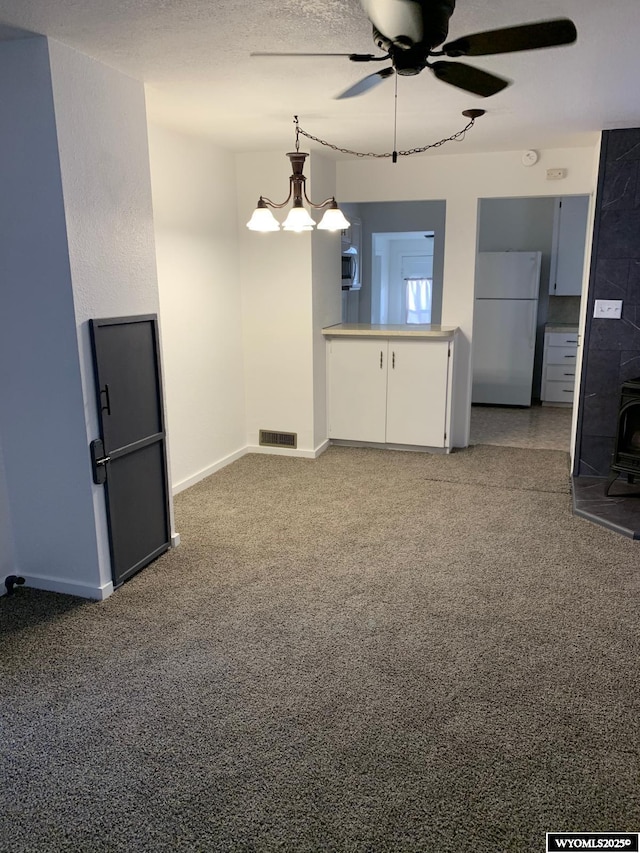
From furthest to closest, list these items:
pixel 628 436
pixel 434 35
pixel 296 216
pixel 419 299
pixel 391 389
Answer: pixel 419 299 < pixel 391 389 < pixel 628 436 < pixel 296 216 < pixel 434 35

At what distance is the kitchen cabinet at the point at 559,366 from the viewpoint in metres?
6.96

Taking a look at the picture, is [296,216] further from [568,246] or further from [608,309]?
[568,246]

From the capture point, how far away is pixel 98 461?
285 cm

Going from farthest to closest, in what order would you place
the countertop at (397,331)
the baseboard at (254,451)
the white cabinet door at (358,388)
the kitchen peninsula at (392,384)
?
the white cabinet door at (358,388)
the kitchen peninsula at (392,384)
the countertop at (397,331)
the baseboard at (254,451)

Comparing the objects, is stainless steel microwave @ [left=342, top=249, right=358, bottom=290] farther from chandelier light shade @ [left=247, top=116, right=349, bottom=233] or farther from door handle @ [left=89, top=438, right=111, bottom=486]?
door handle @ [left=89, top=438, right=111, bottom=486]

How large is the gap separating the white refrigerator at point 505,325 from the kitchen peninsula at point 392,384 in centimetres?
176

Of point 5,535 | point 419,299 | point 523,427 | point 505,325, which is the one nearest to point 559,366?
point 505,325

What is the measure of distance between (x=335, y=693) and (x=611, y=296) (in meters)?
3.39

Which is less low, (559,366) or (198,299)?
(198,299)

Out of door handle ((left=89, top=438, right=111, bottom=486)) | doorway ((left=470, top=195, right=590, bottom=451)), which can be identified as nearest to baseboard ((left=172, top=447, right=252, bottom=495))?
door handle ((left=89, top=438, right=111, bottom=486))

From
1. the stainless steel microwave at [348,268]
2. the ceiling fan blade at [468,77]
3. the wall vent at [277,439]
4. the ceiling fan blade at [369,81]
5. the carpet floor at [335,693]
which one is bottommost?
the carpet floor at [335,693]

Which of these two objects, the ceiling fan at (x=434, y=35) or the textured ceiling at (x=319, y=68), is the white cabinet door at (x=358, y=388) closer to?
the textured ceiling at (x=319, y=68)

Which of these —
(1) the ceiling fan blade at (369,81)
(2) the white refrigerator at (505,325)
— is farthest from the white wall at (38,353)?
(2) the white refrigerator at (505,325)

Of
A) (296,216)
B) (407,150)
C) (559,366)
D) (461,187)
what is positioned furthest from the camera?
(559,366)
